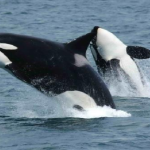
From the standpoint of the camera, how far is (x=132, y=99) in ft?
77.2

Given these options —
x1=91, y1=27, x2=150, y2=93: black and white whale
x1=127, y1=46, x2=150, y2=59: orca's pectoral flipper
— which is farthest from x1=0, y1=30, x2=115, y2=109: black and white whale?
x1=91, y1=27, x2=150, y2=93: black and white whale

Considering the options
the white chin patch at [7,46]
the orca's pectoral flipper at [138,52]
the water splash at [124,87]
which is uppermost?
the white chin patch at [7,46]

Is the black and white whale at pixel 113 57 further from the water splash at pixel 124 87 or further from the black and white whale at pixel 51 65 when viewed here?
the black and white whale at pixel 51 65

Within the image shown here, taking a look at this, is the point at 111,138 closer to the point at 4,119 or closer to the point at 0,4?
the point at 4,119

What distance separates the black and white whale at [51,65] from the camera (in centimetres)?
1905

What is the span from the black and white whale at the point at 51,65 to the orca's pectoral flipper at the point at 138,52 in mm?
4766

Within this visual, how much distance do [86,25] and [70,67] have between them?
83.7 ft

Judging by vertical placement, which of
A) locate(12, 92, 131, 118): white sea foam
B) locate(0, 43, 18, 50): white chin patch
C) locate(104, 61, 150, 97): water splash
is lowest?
locate(104, 61, 150, 97): water splash

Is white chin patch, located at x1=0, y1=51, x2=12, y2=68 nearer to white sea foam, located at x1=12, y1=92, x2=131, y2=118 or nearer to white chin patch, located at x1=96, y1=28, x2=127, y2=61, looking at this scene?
white sea foam, located at x1=12, y1=92, x2=131, y2=118

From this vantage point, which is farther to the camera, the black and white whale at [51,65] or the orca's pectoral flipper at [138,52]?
the orca's pectoral flipper at [138,52]

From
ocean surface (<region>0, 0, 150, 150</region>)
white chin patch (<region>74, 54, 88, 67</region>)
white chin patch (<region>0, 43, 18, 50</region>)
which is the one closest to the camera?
ocean surface (<region>0, 0, 150, 150</region>)

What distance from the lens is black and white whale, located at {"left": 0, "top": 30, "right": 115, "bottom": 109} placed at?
19.0 m

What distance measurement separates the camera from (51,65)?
63.0ft

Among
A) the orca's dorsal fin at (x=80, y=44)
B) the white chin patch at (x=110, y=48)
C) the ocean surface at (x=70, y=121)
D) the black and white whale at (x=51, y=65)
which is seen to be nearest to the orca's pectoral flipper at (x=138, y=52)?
the white chin patch at (x=110, y=48)
